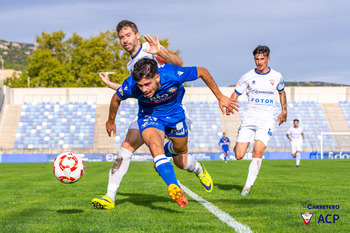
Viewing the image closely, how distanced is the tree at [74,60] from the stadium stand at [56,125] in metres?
13.4

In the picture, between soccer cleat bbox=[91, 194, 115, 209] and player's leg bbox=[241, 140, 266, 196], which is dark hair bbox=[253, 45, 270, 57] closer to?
player's leg bbox=[241, 140, 266, 196]

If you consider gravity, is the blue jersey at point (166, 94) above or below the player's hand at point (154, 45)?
below

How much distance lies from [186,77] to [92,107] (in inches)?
1581

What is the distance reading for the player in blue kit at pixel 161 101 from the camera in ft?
18.1

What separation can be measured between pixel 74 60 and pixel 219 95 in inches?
2216

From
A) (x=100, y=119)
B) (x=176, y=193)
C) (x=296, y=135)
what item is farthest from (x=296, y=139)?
(x=100, y=119)

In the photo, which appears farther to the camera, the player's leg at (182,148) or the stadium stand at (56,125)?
the stadium stand at (56,125)

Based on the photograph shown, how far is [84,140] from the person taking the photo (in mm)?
40844

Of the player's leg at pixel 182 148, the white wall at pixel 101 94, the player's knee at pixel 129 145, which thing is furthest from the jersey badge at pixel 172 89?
the white wall at pixel 101 94

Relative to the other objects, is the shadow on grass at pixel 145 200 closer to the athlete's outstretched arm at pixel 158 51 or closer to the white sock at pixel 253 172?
the white sock at pixel 253 172

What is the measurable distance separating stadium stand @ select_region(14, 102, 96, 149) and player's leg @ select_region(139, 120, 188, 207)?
34.9 m

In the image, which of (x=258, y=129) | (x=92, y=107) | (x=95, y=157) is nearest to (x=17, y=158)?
(x=95, y=157)

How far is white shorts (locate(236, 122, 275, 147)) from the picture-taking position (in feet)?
27.9

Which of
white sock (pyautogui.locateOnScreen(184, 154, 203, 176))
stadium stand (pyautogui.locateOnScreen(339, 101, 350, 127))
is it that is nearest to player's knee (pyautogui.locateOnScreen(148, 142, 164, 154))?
white sock (pyautogui.locateOnScreen(184, 154, 203, 176))
